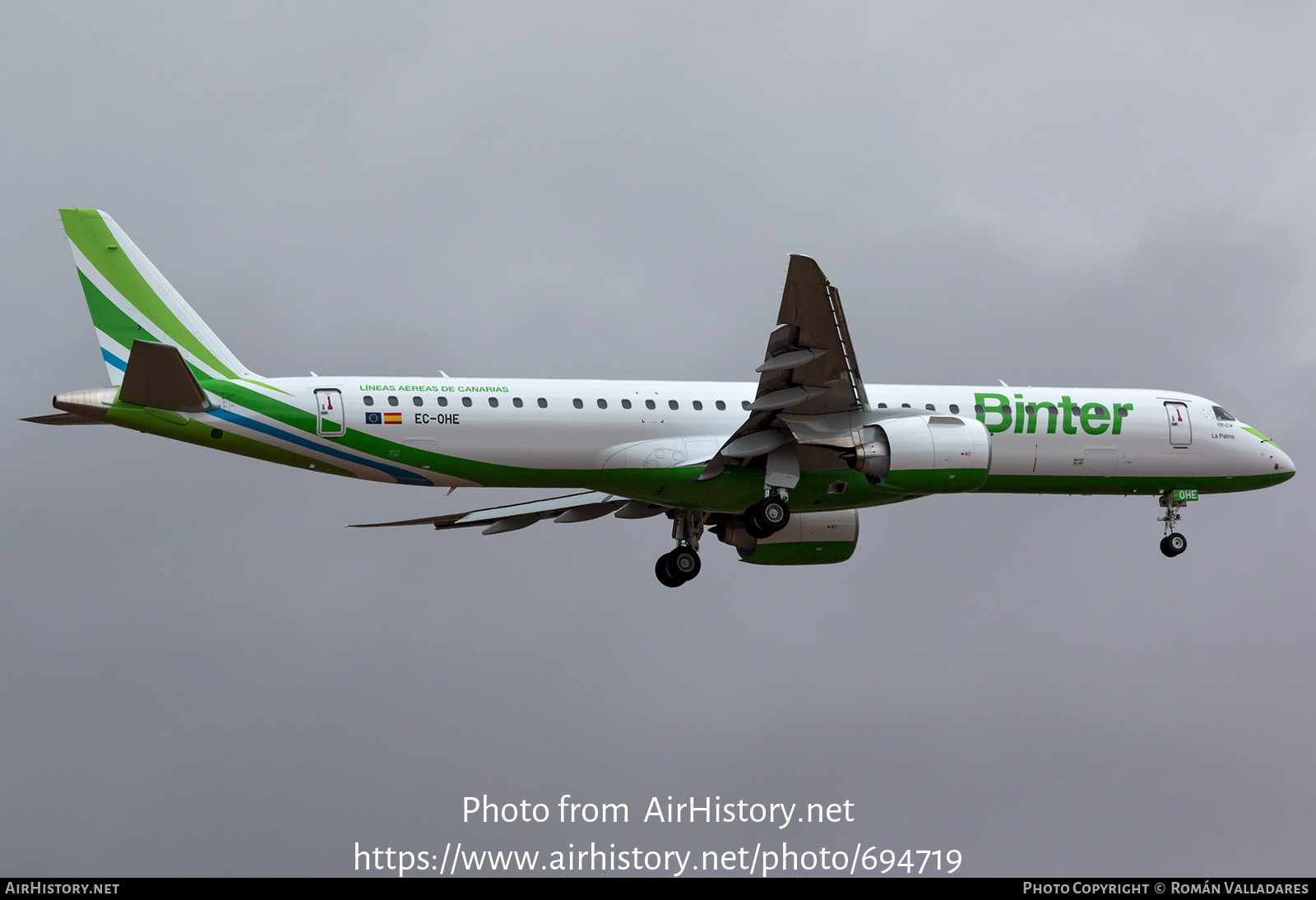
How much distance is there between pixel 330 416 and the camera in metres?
25.9

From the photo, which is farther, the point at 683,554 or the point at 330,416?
the point at 683,554

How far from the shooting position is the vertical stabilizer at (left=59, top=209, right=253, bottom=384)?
26.3 metres

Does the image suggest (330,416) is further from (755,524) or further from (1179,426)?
(1179,426)

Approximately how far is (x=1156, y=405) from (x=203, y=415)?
21057 millimetres

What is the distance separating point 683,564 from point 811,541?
324cm

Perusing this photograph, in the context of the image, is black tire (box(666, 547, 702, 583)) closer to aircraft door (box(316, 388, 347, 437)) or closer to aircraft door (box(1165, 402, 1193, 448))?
aircraft door (box(316, 388, 347, 437))

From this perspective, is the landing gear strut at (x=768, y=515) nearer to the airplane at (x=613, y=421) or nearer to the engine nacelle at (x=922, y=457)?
the airplane at (x=613, y=421)

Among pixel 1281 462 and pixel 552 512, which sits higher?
pixel 1281 462

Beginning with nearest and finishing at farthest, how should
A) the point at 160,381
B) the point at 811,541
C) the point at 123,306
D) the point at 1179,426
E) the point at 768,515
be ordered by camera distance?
the point at 160,381 → the point at 123,306 → the point at 768,515 → the point at 1179,426 → the point at 811,541

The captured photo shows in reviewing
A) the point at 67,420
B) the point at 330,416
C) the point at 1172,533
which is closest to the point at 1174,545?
the point at 1172,533

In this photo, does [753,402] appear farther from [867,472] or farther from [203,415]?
[203,415]

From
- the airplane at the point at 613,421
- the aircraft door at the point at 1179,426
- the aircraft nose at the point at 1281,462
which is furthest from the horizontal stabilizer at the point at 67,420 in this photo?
the aircraft nose at the point at 1281,462

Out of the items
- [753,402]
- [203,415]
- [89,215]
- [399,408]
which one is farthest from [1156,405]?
[89,215]

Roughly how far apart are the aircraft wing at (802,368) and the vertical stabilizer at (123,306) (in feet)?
33.1
